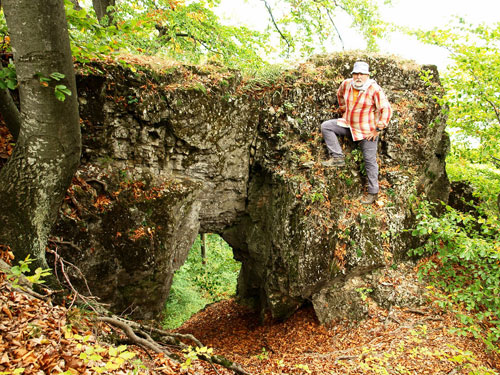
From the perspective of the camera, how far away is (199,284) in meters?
14.7

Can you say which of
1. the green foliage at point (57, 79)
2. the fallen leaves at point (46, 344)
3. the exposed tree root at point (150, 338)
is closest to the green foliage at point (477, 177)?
the exposed tree root at point (150, 338)

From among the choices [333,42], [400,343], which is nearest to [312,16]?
[333,42]

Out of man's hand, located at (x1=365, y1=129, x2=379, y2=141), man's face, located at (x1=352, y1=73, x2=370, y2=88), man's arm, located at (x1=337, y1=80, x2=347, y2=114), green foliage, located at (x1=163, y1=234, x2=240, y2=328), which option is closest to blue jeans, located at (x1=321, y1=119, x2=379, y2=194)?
man's hand, located at (x1=365, y1=129, x2=379, y2=141)

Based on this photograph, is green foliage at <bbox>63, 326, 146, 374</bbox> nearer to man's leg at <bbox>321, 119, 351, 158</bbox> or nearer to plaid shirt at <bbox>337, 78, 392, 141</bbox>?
man's leg at <bbox>321, 119, 351, 158</bbox>

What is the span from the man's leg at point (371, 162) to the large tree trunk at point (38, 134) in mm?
5896

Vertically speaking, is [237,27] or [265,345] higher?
[237,27]

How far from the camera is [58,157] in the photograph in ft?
11.7

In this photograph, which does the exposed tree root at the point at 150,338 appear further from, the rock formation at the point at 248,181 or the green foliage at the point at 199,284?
the green foliage at the point at 199,284

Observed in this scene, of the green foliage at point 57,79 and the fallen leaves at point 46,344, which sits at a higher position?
the green foliage at point 57,79

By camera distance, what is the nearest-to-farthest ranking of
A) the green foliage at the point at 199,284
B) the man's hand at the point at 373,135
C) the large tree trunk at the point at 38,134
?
the large tree trunk at the point at 38,134, the man's hand at the point at 373,135, the green foliage at the point at 199,284

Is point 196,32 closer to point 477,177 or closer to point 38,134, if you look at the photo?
point 38,134

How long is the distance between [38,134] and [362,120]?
610cm

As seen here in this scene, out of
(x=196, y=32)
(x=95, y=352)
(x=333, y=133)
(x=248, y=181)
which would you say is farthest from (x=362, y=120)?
(x=95, y=352)

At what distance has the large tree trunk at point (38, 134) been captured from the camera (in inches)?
121
